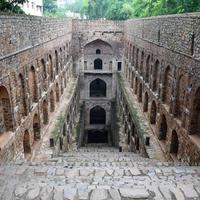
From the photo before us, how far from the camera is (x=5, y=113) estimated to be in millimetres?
10281

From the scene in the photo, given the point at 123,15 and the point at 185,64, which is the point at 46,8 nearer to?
the point at 123,15

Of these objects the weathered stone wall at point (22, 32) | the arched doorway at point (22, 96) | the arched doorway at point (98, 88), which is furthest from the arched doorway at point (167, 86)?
the arched doorway at point (98, 88)

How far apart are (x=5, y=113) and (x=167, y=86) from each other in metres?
7.38

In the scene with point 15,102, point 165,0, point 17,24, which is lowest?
point 15,102

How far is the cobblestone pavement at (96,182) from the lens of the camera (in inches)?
231

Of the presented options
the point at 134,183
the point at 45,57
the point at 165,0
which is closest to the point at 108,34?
the point at 165,0

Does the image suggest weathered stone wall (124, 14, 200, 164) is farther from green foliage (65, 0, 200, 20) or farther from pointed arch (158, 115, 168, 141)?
green foliage (65, 0, 200, 20)

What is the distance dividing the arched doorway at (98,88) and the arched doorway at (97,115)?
1.51m

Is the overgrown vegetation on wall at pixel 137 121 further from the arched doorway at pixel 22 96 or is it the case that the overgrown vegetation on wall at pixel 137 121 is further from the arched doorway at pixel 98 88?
the arched doorway at pixel 98 88

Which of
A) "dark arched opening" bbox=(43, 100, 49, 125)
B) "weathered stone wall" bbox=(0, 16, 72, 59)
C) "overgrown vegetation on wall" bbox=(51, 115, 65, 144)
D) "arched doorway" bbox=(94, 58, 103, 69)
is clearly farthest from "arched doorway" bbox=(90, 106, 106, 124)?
"dark arched opening" bbox=(43, 100, 49, 125)

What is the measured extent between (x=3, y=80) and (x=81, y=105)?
69.3 ft

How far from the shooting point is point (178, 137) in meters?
11.8

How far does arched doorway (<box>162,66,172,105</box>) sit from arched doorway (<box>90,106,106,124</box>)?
18.1m

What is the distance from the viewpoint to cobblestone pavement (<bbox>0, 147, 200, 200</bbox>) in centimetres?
587
